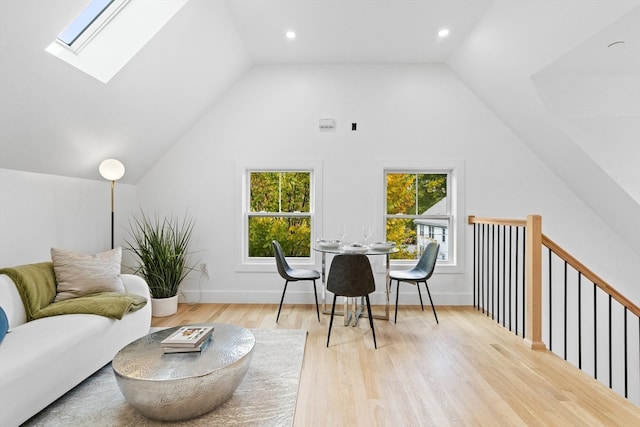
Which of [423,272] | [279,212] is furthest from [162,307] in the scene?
[423,272]

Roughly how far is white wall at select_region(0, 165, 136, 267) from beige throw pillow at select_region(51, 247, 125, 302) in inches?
12.3

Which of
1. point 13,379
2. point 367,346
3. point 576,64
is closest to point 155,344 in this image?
point 13,379

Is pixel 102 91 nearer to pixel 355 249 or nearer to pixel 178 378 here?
pixel 178 378

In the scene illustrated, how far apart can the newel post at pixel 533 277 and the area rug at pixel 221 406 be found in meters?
2.04

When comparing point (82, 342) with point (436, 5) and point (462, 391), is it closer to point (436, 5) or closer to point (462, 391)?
point (462, 391)

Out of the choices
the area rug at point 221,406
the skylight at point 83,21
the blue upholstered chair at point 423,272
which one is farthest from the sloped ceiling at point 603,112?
the skylight at point 83,21

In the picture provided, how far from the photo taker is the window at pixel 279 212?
4.47 meters

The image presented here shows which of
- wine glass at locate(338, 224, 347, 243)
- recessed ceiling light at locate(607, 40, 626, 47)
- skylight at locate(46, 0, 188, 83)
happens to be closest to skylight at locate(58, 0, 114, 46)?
skylight at locate(46, 0, 188, 83)

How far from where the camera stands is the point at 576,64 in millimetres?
3033

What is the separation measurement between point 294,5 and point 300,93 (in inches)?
48.9

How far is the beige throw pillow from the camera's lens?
267cm

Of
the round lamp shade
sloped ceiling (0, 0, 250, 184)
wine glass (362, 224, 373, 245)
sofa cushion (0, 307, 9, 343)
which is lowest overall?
sofa cushion (0, 307, 9, 343)

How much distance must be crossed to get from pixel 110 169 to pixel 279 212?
1929 mm

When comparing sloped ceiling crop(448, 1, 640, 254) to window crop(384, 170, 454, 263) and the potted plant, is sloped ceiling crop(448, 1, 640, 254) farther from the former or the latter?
the potted plant
